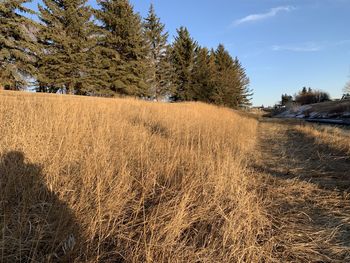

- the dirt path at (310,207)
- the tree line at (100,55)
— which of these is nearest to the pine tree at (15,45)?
the tree line at (100,55)

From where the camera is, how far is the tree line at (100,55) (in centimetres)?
1777

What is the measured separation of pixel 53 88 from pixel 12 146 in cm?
2103

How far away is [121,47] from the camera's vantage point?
23875mm

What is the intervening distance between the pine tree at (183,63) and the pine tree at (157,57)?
1.01 m

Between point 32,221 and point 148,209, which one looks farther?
point 148,209

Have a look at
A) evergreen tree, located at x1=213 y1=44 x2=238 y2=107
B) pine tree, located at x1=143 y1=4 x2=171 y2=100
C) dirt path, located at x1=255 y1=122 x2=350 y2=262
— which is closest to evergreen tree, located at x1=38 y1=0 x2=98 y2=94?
pine tree, located at x1=143 y1=4 x2=171 y2=100

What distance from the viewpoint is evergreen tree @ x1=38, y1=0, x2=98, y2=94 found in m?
19.5

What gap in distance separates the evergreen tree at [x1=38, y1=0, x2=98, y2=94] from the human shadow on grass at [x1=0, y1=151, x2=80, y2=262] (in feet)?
62.5

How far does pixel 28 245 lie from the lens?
179 centimetres

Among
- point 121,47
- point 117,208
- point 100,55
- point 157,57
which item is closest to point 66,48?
point 100,55

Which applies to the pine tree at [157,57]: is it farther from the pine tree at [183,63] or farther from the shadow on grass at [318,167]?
the shadow on grass at [318,167]

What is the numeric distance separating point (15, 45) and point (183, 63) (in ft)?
56.2

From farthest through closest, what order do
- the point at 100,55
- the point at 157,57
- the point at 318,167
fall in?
the point at 157,57, the point at 100,55, the point at 318,167

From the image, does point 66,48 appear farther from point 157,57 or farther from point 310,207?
point 310,207
